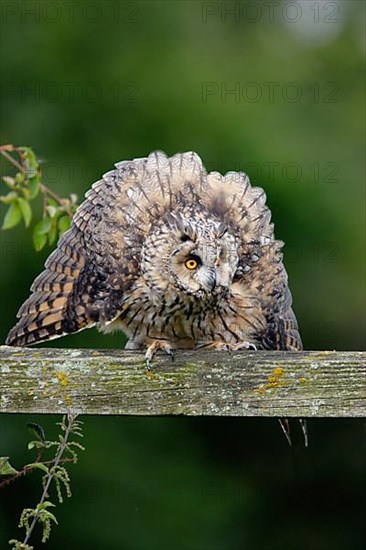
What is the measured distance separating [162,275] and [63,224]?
420mm

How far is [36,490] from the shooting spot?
665 cm

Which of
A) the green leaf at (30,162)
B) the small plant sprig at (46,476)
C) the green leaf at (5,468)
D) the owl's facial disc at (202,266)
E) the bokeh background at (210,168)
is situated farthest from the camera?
the bokeh background at (210,168)

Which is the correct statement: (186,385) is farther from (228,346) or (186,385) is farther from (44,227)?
(44,227)

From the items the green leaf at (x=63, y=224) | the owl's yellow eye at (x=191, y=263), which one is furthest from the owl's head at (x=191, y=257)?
the green leaf at (x=63, y=224)

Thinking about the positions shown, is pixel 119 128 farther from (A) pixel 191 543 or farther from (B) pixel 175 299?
(B) pixel 175 299

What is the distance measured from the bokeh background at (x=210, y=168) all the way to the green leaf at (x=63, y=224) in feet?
7.79

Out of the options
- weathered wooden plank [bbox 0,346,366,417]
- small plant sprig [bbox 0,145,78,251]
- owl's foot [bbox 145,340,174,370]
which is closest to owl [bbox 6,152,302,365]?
small plant sprig [bbox 0,145,78,251]

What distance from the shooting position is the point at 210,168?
7078 millimetres

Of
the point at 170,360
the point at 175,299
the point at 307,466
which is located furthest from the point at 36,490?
the point at 170,360

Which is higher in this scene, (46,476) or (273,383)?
(273,383)

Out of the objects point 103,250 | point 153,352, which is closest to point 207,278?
point 103,250

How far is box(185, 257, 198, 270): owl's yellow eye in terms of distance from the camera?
12.4 ft

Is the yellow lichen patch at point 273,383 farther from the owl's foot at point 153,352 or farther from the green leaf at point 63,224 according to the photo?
the green leaf at point 63,224

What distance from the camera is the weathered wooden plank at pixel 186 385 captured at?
2580mm
